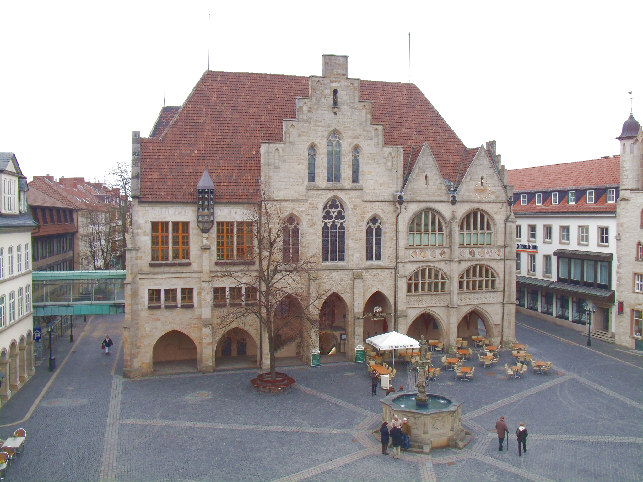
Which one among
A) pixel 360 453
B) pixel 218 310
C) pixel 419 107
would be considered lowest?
pixel 360 453

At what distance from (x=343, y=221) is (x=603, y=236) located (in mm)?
21408

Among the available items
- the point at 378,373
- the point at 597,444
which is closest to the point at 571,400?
the point at 597,444

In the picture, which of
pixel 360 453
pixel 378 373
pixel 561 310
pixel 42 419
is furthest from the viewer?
pixel 561 310

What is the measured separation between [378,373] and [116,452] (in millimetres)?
14937

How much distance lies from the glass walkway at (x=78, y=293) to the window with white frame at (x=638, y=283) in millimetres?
34837

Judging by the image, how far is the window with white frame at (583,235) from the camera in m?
48.2

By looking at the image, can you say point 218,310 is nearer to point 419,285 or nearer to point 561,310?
point 419,285

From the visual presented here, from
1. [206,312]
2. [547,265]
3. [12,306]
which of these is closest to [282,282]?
[206,312]

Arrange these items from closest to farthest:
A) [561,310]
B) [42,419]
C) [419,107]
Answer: [42,419] → [419,107] → [561,310]

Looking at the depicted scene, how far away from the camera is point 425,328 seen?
144ft

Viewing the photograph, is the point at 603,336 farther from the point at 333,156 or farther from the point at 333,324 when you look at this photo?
the point at 333,156

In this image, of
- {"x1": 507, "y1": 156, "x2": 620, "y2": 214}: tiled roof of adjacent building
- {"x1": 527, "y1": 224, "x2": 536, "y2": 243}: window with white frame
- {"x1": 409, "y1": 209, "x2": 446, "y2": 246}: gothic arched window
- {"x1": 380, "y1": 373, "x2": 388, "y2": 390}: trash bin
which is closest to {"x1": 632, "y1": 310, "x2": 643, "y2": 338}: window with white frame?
{"x1": 507, "y1": 156, "x2": 620, "y2": 214}: tiled roof of adjacent building

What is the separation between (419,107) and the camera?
4450 cm

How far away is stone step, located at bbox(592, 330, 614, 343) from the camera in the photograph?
44.9 m
